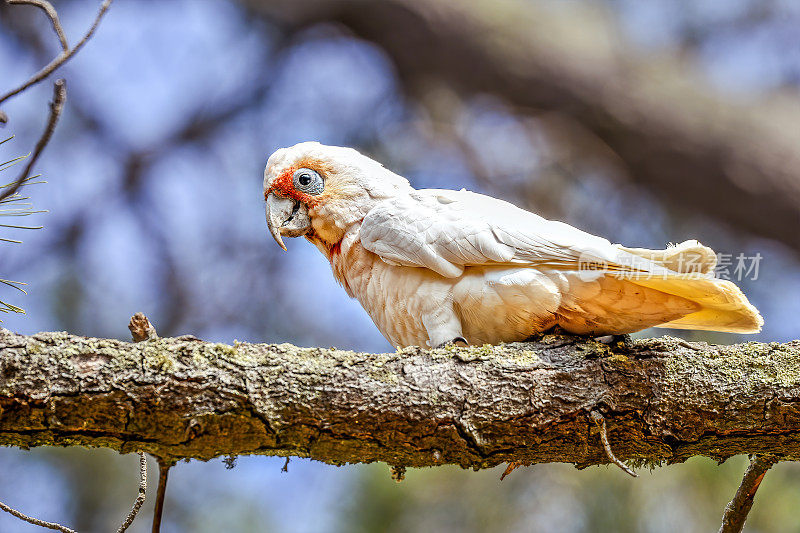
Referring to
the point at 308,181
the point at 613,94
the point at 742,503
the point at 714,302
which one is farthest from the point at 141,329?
the point at 613,94

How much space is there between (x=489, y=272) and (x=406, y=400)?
535mm

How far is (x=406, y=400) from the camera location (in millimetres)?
1774

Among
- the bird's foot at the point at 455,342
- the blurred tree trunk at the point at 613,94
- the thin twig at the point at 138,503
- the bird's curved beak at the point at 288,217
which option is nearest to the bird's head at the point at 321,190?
the bird's curved beak at the point at 288,217

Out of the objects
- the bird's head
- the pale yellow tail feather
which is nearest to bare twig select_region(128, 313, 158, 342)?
the bird's head

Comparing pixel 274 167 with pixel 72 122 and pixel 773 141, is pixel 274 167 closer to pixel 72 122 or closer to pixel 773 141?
pixel 773 141

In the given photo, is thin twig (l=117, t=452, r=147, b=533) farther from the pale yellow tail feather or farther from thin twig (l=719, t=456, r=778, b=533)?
thin twig (l=719, t=456, r=778, b=533)

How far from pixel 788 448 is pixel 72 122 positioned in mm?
5079

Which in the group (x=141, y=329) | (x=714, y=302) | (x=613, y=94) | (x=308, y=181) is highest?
(x=613, y=94)

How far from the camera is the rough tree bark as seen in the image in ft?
5.29

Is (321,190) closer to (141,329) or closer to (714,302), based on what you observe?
(141,329)

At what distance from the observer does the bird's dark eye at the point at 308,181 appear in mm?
2545

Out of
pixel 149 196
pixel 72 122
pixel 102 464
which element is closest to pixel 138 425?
pixel 102 464

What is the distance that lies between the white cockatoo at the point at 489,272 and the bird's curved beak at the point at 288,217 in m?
0.03

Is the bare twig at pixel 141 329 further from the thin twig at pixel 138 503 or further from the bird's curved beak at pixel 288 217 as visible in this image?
the bird's curved beak at pixel 288 217
